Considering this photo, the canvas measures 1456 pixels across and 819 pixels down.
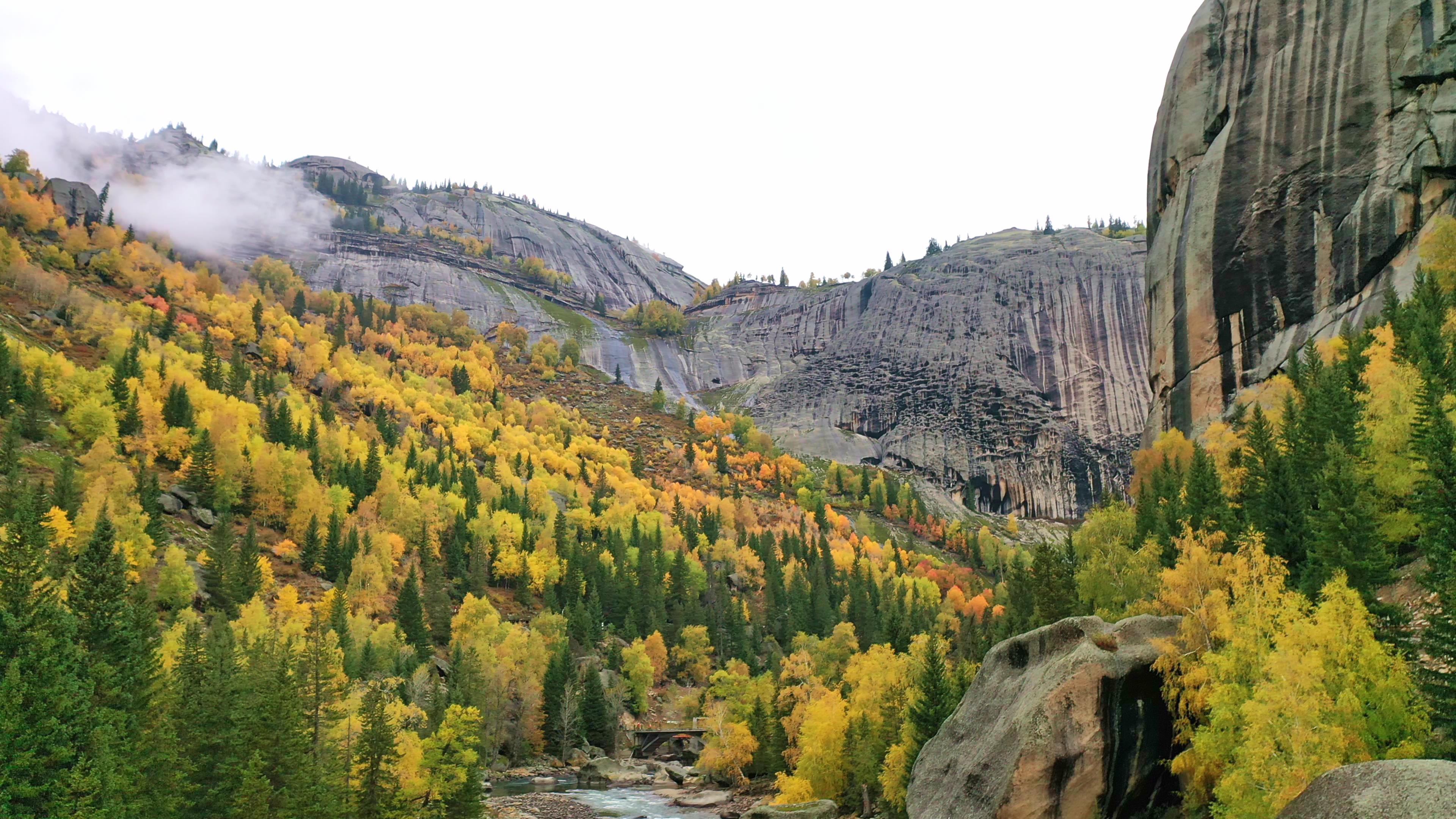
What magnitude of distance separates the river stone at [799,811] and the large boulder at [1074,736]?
20.3m

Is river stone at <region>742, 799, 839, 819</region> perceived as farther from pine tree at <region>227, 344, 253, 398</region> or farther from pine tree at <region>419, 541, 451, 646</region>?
pine tree at <region>227, 344, 253, 398</region>

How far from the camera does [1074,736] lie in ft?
102

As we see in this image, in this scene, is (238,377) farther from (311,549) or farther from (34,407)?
(311,549)

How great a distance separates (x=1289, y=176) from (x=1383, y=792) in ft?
215

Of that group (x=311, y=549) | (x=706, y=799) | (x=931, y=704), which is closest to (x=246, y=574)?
(x=311, y=549)

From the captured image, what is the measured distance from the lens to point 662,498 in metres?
190

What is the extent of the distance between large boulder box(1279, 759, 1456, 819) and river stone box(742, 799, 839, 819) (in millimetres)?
39754

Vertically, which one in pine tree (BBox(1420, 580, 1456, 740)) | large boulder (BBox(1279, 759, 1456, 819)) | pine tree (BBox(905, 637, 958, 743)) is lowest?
pine tree (BBox(905, 637, 958, 743))

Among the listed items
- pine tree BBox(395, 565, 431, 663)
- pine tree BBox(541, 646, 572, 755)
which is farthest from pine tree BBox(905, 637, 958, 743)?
pine tree BBox(395, 565, 431, 663)

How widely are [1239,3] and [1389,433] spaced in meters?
55.7

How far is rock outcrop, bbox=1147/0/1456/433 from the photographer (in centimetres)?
6219

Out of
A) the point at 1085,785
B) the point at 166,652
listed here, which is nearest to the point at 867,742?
the point at 1085,785

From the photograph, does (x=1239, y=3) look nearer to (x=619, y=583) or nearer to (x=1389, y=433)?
→ (x=1389, y=433)

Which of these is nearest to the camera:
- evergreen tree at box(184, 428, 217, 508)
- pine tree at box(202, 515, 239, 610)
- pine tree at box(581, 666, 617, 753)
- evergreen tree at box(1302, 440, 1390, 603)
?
evergreen tree at box(1302, 440, 1390, 603)
